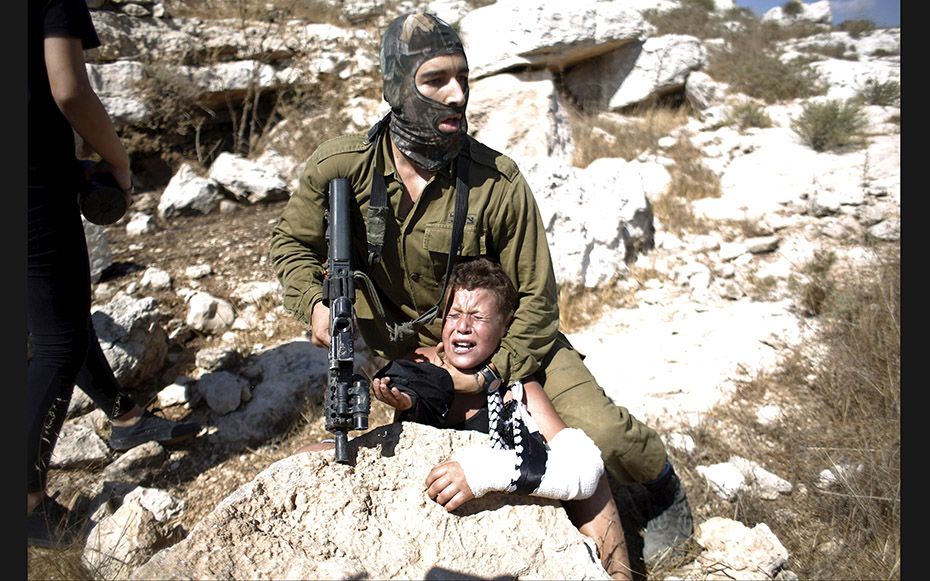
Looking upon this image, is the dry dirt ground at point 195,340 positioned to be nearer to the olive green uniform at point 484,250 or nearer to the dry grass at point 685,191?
the olive green uniform at point 484,250

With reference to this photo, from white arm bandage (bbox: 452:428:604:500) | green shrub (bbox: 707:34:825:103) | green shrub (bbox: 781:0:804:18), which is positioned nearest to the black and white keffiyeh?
white arm bandage (bbox: 452:428:604:500)

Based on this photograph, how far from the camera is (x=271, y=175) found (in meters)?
5.72

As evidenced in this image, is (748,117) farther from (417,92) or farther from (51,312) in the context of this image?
(51,312)

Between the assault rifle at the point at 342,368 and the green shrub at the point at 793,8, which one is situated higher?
the green shrub at the point at 793,8

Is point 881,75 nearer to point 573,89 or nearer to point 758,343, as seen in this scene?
point 573,89

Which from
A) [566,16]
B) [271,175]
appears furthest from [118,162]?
[566,16]

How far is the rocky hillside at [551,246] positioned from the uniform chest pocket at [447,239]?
2.63 ft

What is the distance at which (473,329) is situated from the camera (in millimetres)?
2414

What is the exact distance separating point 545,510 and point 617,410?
2.05 ft

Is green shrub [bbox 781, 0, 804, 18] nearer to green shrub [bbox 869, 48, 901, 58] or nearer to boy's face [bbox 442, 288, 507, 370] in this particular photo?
green shrub [bbox 869, 48, 901, 58]

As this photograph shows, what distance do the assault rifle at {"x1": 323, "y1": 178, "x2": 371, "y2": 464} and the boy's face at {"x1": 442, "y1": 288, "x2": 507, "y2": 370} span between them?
19.0 inches

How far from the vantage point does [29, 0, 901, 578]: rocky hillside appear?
198 centimetres

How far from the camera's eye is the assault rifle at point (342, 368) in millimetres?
1923

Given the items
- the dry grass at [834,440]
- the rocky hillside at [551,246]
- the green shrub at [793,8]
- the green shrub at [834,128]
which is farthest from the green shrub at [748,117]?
the green shrub at [793,8]
